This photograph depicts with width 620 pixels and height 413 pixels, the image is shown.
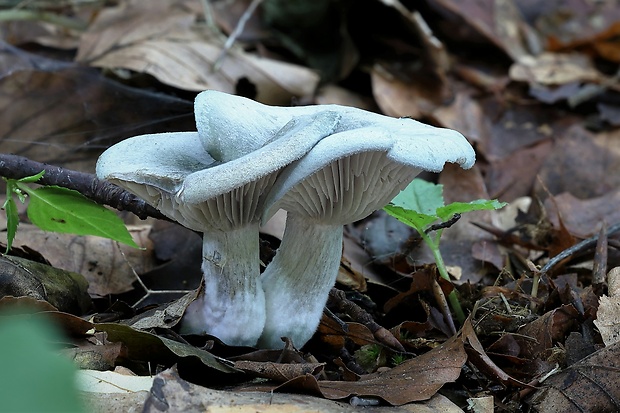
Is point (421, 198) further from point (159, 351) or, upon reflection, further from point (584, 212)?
point (584, 212)

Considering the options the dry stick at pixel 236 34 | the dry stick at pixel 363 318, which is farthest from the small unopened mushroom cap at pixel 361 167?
the dry stick at pixel 236 34

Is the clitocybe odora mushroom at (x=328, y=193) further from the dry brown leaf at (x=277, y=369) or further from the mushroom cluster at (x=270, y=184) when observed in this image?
the dry brown leaf at (x=277, y=369)

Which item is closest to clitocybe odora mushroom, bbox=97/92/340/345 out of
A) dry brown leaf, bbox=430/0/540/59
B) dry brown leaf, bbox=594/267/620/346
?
dry brown leaf, bbox=594/267/620/346

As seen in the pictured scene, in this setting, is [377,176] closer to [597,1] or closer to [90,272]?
[90,272]

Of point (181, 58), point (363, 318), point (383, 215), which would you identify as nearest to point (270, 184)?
point (363, 318)

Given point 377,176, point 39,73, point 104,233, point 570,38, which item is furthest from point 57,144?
point 570,38

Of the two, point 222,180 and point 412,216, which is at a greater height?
point 222,180
